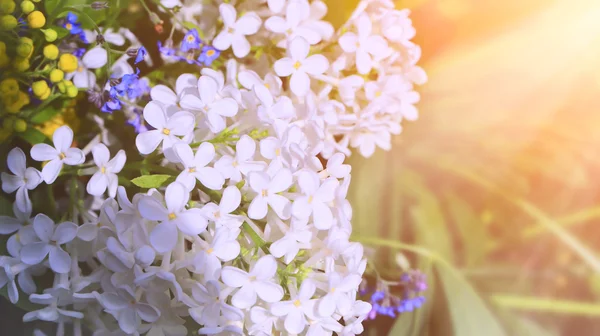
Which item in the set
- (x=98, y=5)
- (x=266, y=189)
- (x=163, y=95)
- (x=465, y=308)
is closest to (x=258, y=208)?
(x=266, y=189)

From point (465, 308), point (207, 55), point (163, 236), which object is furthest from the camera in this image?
point (465, 308)

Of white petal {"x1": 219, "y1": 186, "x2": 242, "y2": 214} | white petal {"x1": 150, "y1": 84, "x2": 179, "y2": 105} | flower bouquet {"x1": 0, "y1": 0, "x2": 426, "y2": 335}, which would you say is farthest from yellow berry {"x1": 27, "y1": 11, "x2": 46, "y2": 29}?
white petal {"x1": 219, "y1": 186, "x2": 242, "y2": 214}

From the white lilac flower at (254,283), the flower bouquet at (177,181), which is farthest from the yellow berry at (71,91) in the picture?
the white lilac flower at (254,283)

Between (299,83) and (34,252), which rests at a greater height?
(299,83)

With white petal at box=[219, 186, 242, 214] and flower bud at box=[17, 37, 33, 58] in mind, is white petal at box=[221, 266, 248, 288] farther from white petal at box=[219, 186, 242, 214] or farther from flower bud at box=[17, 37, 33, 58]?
flower bud at box=[17, 37, 33, 58]

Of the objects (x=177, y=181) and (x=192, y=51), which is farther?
(x=192, y=51)

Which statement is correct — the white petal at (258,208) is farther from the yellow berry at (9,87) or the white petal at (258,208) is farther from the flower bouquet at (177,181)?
the yellow berry at (9,87)

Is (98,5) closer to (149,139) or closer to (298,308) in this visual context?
(149,139)

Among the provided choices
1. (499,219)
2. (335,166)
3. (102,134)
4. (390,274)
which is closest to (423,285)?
(390,274)
